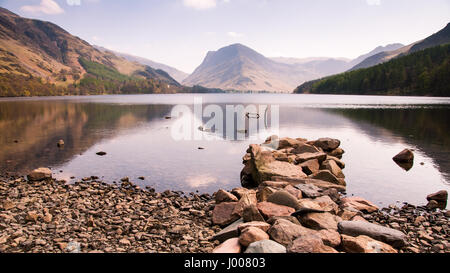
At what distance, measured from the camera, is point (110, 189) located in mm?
20203

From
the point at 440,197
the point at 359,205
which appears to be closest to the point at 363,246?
the point at 359,205

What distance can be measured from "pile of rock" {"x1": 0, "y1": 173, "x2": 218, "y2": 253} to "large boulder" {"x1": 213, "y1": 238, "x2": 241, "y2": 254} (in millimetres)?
662

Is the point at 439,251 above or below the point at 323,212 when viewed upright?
below

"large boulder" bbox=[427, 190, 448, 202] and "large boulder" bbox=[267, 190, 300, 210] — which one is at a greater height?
"large boulder" bbox=[267, 190, 300, 210]

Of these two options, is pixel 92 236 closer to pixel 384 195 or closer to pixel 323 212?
pixel 323 212

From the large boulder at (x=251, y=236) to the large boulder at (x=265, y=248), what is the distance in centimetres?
58

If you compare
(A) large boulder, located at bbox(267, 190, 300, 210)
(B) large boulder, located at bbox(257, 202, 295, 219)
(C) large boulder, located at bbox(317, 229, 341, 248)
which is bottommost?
Result: (C) large boulder, located at bbox(317, 229, 341, 248)

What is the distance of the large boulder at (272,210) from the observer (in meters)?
13.9

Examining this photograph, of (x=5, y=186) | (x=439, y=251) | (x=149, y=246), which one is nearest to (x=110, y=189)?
(x=5, y=186)

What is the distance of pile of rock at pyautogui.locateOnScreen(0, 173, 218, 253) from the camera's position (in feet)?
38.0

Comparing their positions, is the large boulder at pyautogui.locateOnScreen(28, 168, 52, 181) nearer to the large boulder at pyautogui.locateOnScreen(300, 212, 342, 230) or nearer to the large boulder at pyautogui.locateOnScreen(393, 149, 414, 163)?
the large boulder at pyautogui.locateOnScreen(300, 212, 342, 230)

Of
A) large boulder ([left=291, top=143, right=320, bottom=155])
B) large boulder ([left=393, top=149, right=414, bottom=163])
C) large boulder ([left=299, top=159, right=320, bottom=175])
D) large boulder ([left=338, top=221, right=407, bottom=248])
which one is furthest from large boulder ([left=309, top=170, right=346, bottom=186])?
large boulder ([left=393, top=149, right=414, bottom=163])

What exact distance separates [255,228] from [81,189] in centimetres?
1466

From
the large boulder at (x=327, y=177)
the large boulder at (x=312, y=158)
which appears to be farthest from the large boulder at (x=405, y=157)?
the large boulder at (x=327, y=177)
